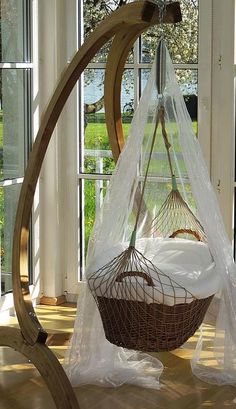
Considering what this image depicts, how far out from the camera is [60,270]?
208 inches

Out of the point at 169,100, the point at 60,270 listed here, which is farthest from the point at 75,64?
the point at 60,270

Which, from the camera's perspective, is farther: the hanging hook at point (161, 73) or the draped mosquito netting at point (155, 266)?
the hanging hook at point (161, 73)

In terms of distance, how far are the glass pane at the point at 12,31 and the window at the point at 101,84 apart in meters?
0.38

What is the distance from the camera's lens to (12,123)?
4.92 m

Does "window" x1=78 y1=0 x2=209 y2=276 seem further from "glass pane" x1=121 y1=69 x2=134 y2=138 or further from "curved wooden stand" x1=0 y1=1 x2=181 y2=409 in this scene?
"curved wooden stand" x1=0 y1=1 x2=181 y2=409

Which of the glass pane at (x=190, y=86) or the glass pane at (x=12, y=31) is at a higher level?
the glass pane at (x=12, y=31)

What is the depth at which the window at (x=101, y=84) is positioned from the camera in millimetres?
4723

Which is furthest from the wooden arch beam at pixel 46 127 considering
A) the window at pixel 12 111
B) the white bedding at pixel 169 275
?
the window at pixel 12 111

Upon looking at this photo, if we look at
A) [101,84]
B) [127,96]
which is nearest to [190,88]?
[127,96]

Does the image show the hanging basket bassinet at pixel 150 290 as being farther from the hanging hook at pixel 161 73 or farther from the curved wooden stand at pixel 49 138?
the curved wooden stand at pixel 49 138

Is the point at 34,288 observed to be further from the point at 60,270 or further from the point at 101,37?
the point at 101,37

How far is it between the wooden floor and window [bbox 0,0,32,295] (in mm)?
866

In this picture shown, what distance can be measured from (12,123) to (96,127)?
493 mm

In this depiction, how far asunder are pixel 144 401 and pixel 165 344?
33 centimetres
